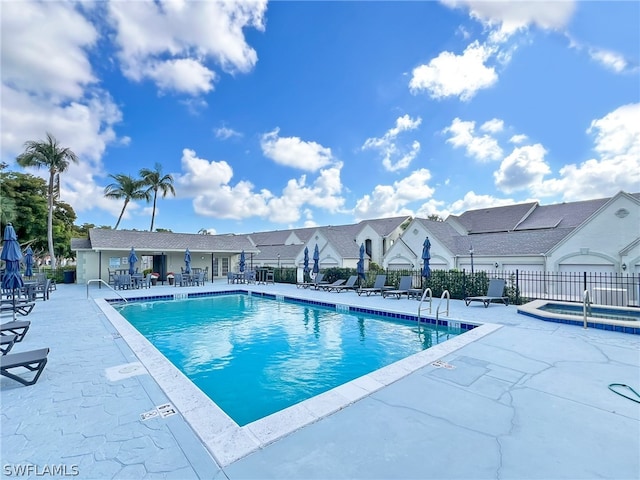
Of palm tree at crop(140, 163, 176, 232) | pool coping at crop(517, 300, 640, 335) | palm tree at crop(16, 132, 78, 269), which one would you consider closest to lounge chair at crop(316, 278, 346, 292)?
pool coping at crop(517, 300, 640, 335)

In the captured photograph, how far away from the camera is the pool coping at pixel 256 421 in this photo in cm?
301

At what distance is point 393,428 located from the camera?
128 inches

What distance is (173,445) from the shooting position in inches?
118

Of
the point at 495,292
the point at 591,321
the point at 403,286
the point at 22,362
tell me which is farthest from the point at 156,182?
the point at 591,321

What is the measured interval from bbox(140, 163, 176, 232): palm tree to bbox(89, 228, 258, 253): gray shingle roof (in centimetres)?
1165

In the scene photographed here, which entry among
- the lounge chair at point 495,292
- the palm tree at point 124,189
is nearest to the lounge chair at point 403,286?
the lounge chair at point 495,292

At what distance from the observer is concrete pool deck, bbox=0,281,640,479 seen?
8.73 feet

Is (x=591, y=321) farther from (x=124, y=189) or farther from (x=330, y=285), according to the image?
(x=124, y=189)

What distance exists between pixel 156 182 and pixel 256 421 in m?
38.5

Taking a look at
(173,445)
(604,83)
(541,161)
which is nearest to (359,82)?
(604,83)

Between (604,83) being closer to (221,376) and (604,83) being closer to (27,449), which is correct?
(221,376)

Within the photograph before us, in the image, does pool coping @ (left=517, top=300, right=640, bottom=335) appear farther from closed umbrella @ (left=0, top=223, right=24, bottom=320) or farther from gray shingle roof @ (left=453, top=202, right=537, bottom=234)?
gray shingle roof @ (left=453, top=202, right=537, bottom=234)

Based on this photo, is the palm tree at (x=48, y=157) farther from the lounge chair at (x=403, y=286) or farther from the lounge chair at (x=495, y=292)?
the lounge chair at (x=495, y=292)

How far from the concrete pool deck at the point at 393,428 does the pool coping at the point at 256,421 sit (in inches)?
3.3
